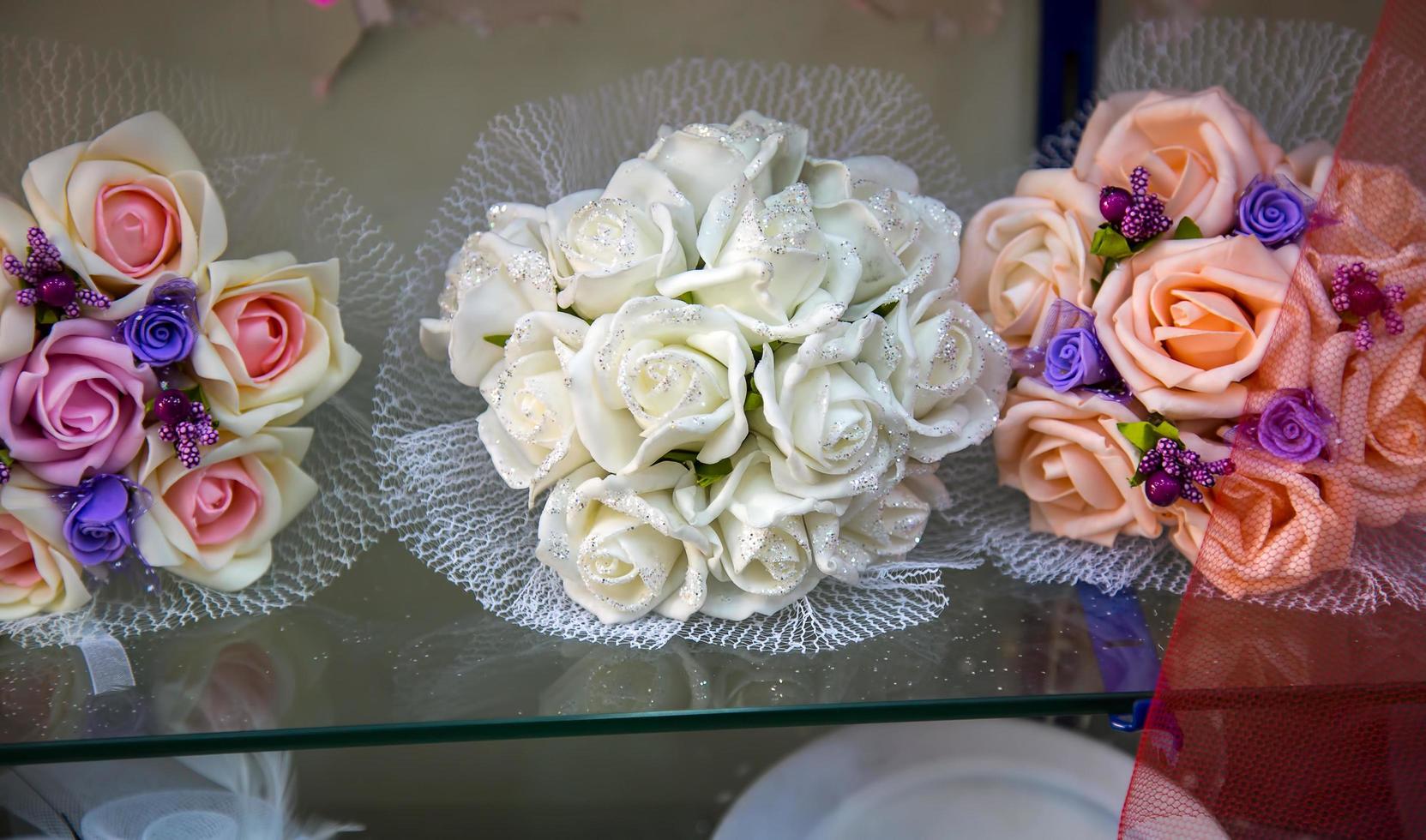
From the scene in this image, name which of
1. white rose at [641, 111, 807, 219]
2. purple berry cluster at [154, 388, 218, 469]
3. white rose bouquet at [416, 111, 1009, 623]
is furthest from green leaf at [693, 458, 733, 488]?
purple berry cluster at [154, 388, 218, 469]

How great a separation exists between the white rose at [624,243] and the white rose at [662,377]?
0.02 m

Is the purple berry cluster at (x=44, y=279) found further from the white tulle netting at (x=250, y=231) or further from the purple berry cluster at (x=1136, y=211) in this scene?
the purple berry cluster at (x=1136, y=211)

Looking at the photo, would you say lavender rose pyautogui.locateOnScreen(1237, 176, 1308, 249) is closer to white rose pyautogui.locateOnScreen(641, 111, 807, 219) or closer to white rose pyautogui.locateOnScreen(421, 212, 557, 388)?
Answer: white rose pyautogui.locateOnScreen(641, 111, 807, 219)

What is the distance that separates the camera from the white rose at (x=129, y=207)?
496 millimetres

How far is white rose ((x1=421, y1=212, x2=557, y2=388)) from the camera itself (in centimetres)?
50

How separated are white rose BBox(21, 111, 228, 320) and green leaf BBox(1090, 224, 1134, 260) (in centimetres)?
40

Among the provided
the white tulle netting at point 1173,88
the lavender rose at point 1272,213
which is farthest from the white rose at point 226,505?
the lavender rose at point 1272,213

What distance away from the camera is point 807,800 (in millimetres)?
567

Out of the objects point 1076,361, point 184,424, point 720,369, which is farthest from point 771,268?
point 184,424

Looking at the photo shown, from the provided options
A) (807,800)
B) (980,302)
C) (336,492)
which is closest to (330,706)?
(336,492)

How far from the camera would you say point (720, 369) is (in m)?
0.47

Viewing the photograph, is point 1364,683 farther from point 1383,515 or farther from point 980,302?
point 980,302

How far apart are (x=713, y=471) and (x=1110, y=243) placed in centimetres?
21

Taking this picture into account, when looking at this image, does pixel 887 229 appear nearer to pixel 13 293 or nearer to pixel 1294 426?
pixel 1294 426
